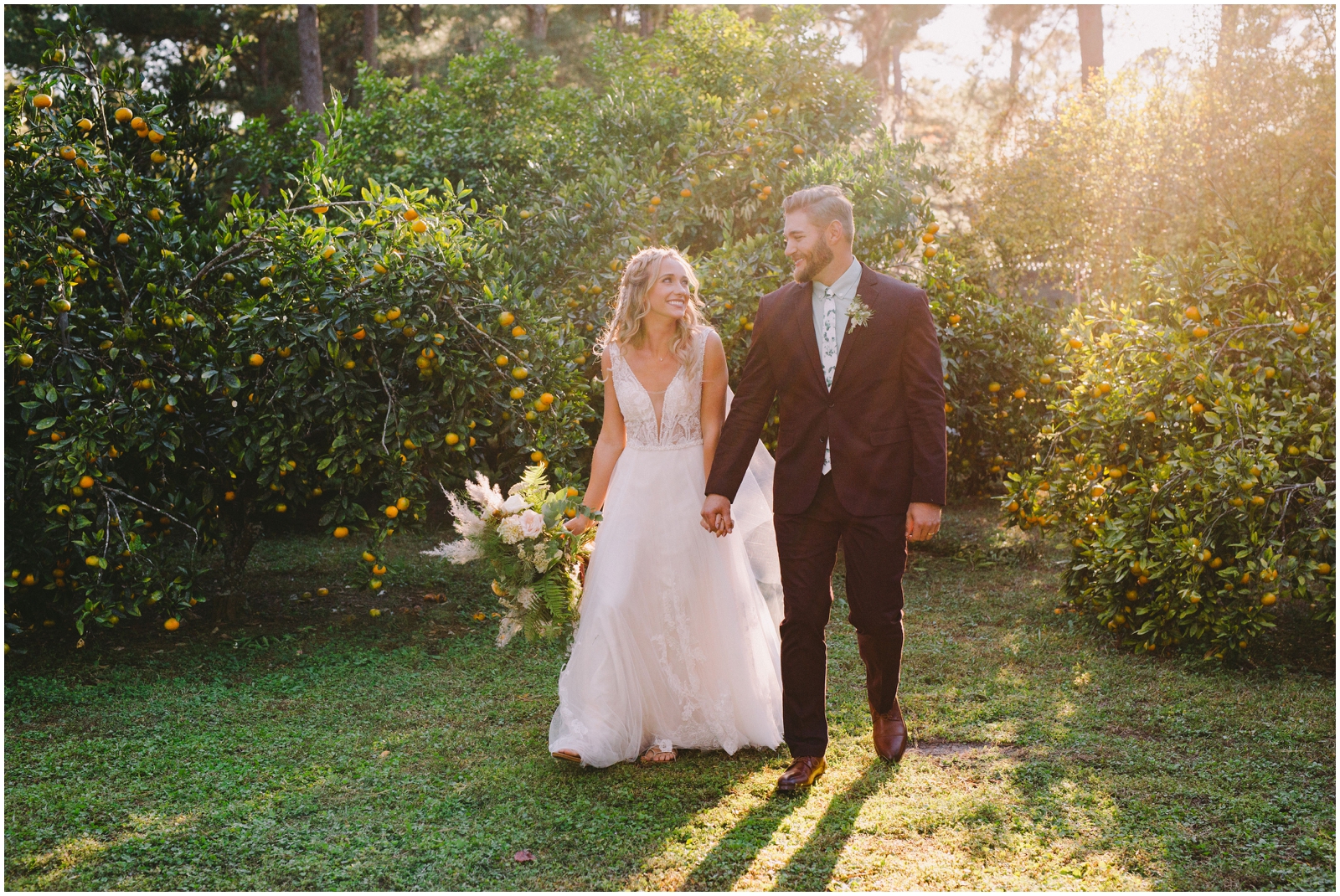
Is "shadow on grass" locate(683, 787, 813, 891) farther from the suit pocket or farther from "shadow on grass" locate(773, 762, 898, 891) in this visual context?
the suit pocket

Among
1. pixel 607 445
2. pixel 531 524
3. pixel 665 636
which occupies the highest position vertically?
pixel 607 445

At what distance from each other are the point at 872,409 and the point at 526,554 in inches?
54.6

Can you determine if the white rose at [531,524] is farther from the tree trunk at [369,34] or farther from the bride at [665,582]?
the tree trunk at [369,34]

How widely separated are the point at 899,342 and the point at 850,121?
5.47 meters

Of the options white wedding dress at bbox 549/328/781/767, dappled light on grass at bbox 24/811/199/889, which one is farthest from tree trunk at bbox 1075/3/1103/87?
dappled light on grass at bbox 24/811/199/889

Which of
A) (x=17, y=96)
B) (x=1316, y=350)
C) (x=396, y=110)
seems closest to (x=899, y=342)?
(x=1316, y=350)

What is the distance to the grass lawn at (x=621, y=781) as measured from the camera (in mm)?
2979

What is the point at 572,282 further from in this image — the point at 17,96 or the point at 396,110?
the point at 396,110

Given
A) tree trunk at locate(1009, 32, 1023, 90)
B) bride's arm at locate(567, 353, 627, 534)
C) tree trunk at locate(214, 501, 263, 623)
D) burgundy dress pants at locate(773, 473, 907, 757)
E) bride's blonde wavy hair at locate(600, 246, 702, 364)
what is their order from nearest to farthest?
burgundy dress pants at locate(773, 473, 907, 757), bride's blonde wavy hair at locate(600, 246, 702, 364), bride's arm at locate(567, 353, 627, 534), tree trunk at locate(214, 501, 263, 623), tree trunk at locate(1009, 32, 1023, 90)

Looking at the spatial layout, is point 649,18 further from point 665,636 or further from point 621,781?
point 621,781

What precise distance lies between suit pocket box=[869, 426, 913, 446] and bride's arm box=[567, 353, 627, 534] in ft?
3.55

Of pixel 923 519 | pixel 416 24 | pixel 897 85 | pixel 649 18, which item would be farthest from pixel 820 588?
pixel 897 85

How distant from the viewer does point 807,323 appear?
3.61m

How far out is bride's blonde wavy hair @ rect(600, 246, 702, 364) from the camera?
154 inches
